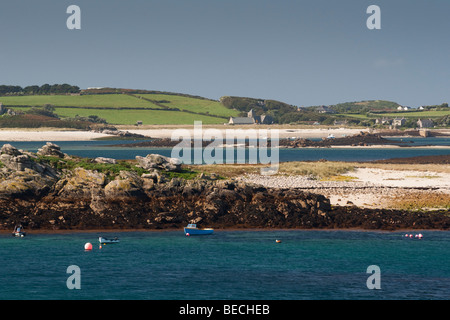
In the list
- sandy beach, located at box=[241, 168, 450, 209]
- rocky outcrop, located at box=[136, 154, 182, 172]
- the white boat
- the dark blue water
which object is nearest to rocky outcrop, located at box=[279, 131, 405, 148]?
the dark blue water

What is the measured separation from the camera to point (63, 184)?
51.5 metres

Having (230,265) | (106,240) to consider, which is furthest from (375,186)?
(106,240)

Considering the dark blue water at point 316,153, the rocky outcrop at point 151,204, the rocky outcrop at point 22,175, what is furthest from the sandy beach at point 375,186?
the dark blue water at point 316,153

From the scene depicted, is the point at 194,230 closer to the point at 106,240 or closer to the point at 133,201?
the point at 106,240

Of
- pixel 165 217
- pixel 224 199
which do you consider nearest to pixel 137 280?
pixel 165 217

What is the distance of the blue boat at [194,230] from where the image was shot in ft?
146

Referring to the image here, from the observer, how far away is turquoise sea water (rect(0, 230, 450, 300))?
31.8 metres

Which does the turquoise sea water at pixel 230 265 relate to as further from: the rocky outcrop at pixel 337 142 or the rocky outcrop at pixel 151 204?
the rocky outcrop at pixel 337 142

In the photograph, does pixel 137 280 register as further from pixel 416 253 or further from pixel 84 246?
pixel 416 253

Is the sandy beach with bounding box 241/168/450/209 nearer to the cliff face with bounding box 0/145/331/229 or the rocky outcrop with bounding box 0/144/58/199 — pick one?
the cliff face with bounding box 0/145/331/229

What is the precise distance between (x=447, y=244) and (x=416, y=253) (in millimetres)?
3589

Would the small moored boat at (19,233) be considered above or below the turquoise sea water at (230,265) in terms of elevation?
above

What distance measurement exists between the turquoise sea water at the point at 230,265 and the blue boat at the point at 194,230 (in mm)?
516

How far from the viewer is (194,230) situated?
146 feet
